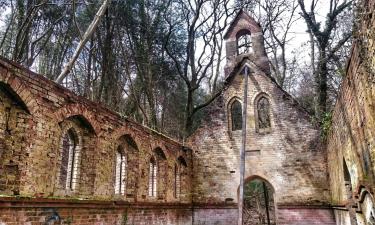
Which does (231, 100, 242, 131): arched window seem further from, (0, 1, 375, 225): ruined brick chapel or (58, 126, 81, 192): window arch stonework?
(58, 126, 81, 192): window arch stonework

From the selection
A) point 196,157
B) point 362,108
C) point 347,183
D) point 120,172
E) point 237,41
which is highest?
point 237,41

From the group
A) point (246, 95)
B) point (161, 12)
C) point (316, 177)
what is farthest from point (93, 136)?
→ point (161, 12)

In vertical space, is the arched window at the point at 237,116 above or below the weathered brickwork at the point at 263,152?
above

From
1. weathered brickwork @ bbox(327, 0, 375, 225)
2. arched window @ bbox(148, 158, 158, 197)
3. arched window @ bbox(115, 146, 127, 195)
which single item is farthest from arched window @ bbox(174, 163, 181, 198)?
weathered brickwork @ bbox(327, 0, 375, 225)

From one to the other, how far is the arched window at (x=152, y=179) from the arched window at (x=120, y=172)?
5.91 feet

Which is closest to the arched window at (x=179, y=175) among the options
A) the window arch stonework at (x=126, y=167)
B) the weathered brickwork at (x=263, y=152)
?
the weathered brickwork at (x=263, y=152)

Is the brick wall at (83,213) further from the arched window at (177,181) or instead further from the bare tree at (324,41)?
the bare tree at (324,41)

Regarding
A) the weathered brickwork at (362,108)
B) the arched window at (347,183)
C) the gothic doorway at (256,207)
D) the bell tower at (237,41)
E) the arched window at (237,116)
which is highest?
the bell tower at (237,41)

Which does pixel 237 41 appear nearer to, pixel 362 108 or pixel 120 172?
pixel 120 172

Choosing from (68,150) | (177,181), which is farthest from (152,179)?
(68,150)

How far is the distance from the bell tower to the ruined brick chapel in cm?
6

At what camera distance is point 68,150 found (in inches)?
343

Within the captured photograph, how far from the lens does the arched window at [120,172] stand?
10.1 m

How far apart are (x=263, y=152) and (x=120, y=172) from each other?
6889 mm
